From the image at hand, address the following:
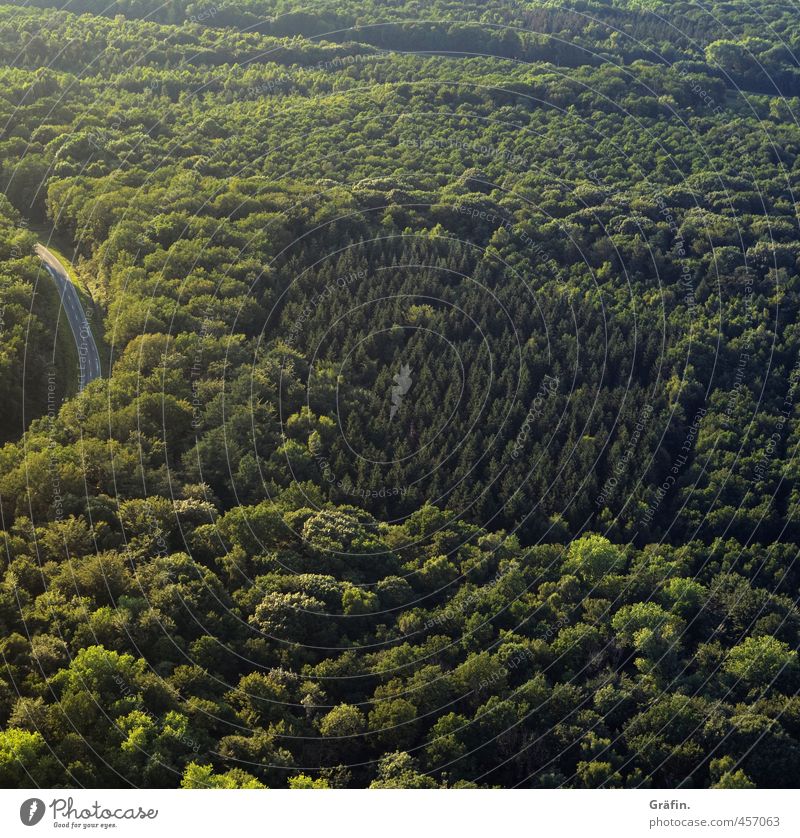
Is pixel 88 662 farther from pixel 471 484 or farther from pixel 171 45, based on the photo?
pixel 171 45

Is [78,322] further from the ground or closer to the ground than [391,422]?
further from the ground

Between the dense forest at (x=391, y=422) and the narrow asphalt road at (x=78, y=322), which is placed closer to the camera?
the dense forest at (x=391, y=422)

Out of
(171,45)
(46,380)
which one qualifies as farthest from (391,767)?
(171,45)

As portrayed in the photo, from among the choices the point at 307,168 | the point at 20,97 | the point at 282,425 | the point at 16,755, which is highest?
Answer: the point at 20,97

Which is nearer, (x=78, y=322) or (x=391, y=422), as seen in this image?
(x=391, y=422)
